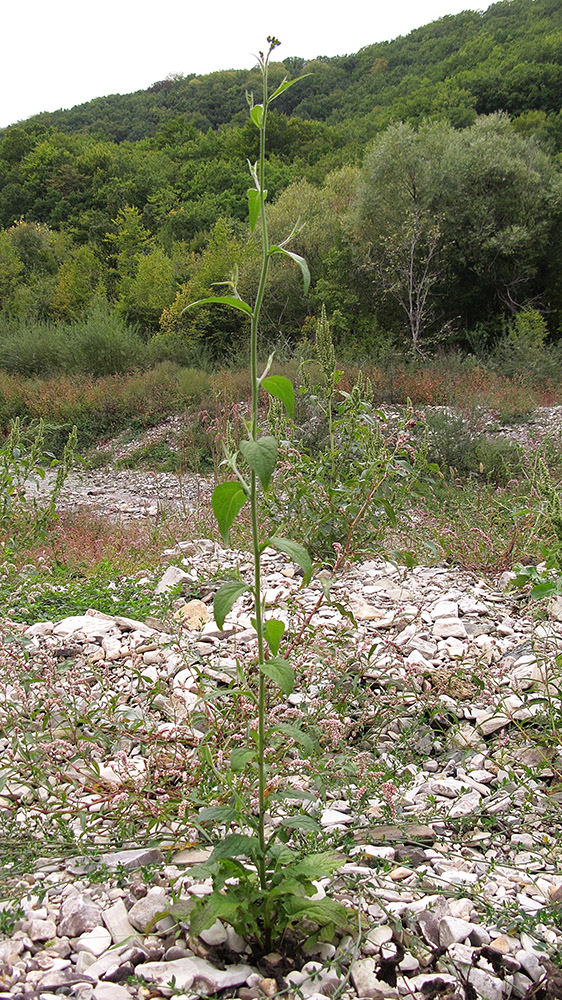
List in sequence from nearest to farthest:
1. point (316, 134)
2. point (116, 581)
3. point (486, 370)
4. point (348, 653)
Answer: point (348, 653) < point (116, 581) < point (486, 370) < point (316, 134)

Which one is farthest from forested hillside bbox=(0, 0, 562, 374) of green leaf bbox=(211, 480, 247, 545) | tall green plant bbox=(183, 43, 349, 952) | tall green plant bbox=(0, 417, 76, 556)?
green leaf bbox=(211, 480, 247, 545)

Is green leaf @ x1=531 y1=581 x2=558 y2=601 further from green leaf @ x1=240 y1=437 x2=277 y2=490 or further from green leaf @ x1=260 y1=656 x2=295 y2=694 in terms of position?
green leaf @ x1=240 y1=437 x2=277 y2=490

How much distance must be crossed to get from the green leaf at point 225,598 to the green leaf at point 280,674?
0.37 feet

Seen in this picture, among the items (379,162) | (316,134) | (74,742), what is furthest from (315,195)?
(74,742)

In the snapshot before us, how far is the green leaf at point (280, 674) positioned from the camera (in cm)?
106

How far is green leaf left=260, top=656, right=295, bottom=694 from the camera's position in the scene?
1.06 m

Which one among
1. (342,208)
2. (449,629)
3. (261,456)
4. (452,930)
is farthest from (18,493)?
(342,208)

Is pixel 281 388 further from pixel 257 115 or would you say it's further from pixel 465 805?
pixel 465 805

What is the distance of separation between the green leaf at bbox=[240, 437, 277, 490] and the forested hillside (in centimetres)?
1270

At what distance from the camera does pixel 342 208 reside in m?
17.9

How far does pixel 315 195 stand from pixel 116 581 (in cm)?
1776

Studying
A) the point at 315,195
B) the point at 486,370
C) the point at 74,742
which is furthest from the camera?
the point at 315,195

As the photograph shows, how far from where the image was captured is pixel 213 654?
246 cm

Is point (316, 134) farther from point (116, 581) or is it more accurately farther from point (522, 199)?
point (116, 581)
